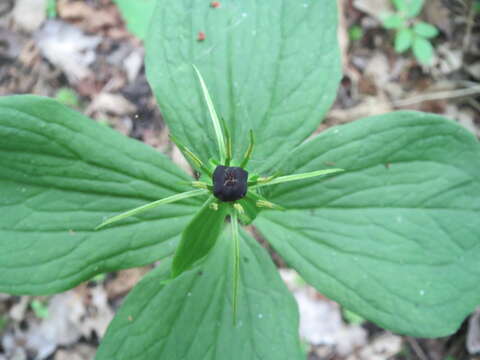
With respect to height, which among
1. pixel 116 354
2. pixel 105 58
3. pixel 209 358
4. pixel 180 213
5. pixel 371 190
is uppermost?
pixel 105 58

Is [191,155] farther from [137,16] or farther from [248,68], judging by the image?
[137,16]

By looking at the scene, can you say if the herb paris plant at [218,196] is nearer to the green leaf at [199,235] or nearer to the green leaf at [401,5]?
the green leaf at [199,235]

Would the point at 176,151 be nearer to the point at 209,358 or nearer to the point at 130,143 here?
the point at 130,143

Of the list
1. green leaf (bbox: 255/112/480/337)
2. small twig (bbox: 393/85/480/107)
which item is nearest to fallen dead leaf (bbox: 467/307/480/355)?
green leaf (bbox: 255/112/480/337)

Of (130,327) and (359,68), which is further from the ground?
(359,68)

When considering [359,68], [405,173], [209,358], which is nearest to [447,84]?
[359,68]

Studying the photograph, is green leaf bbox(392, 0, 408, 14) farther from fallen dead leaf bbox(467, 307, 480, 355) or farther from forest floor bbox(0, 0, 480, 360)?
fallen dead leaf bbox(467, 307, 480, 355)

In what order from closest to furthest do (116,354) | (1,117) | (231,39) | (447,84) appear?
(1,117)
(116,354)
(231,39)
(447,84)

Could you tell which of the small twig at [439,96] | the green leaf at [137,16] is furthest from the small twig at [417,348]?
the green leaf at [137,16]

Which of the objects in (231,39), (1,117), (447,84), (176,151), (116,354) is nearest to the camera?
(1,117)
